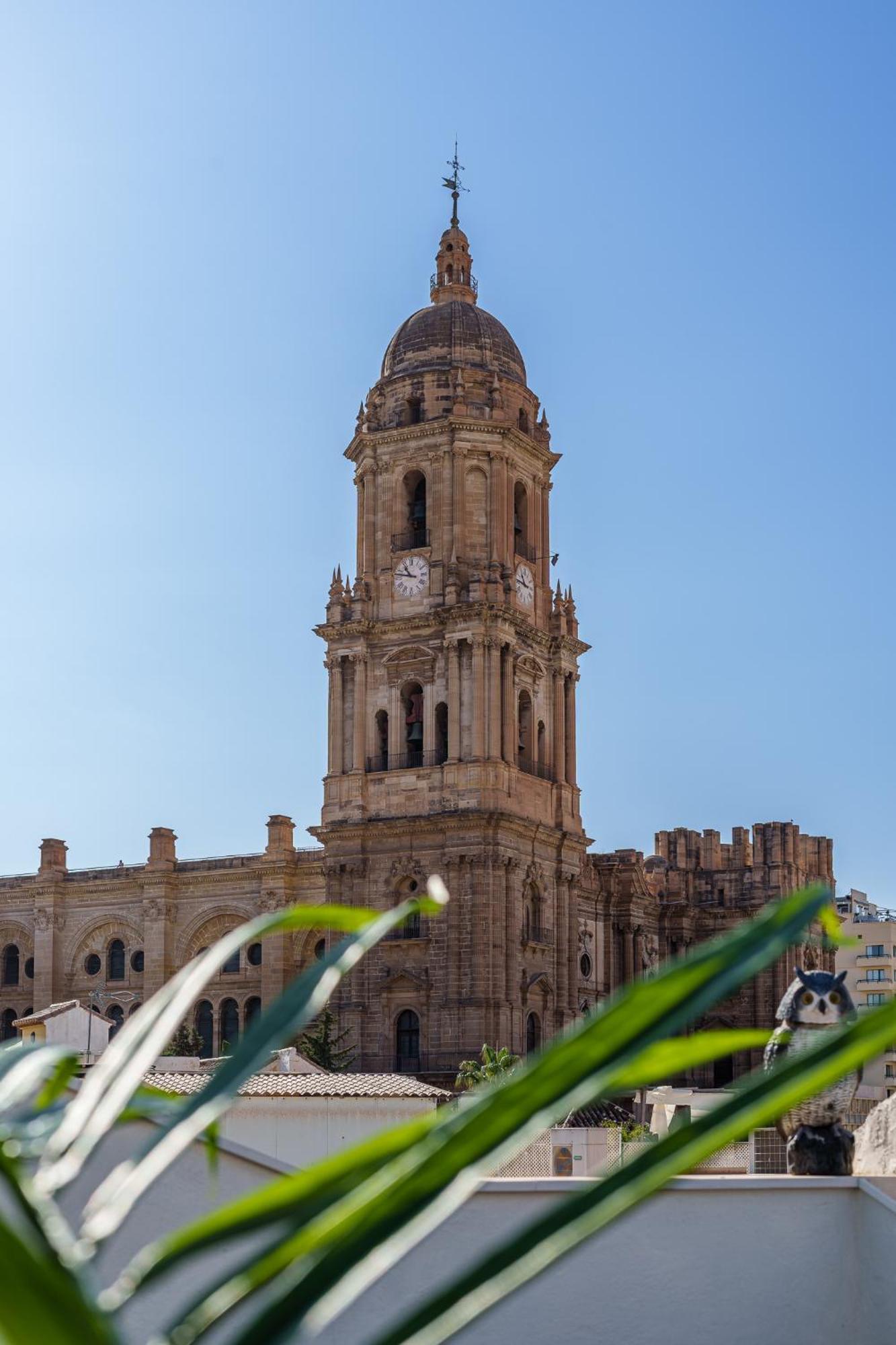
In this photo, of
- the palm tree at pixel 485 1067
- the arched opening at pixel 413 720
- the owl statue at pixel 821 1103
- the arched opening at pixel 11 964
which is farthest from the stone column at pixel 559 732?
the owl statue at pixel 821 1103

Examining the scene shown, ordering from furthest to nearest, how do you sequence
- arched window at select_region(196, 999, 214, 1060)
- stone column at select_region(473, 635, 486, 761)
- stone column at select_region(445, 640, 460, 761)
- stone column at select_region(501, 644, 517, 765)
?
1. arched window at select_region(196, 999, 214, 1060)
2. stone column at select_region(501, 644, 517, 765)
3. stone column at select_region(445, 640, 460, 761)
4. stone column at select_region(473, 635, 486, 761)

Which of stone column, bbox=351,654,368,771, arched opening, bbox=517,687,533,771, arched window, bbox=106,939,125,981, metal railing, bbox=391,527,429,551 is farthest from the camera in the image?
arched window, bbox=106,939,125,981

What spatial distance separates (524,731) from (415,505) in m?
8.03

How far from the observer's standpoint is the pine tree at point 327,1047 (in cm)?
5078

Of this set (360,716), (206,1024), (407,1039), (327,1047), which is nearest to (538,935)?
(407,1039)

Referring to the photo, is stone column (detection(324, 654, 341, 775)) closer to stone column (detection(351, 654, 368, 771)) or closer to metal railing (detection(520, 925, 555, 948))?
stone column (detection(351, 654, 368, 771))

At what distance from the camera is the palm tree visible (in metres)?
46.9

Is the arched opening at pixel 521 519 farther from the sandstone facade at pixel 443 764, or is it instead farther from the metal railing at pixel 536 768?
the metal railing at pixel 536 768

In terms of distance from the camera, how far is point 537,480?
59625 mm

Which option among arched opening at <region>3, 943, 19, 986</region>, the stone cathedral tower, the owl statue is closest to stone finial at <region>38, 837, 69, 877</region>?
arched opening at <region>3, 943, 19, 986</region>

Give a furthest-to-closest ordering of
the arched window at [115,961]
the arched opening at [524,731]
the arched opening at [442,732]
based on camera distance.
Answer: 1. the arched window at [115,961]
2. the arched opening at [524,731]
3. the arched opening at [442,732]

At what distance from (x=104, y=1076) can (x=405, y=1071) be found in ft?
165

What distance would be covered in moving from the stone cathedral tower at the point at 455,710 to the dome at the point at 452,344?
0.08 meters

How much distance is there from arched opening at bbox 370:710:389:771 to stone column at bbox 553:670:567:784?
554cm
